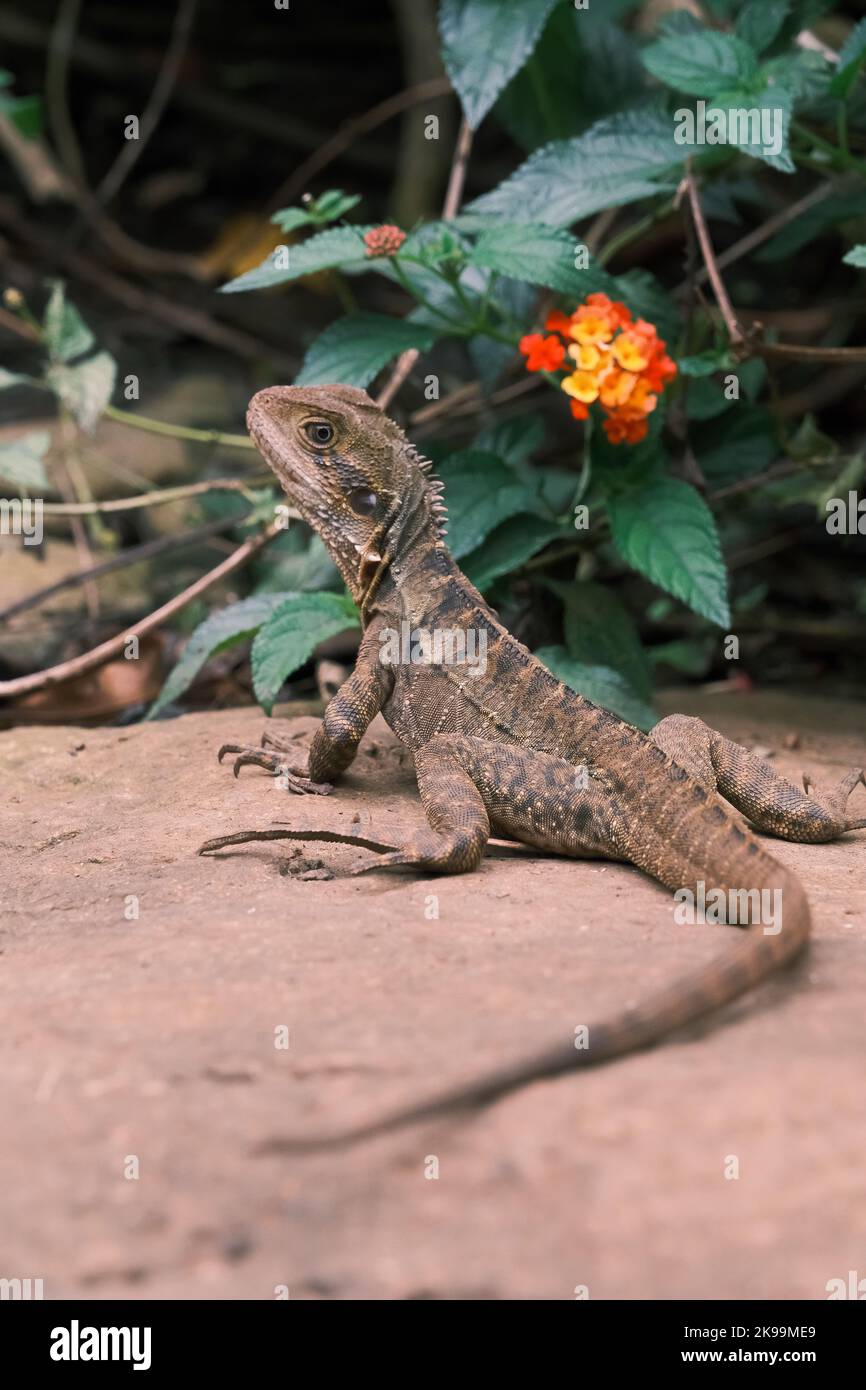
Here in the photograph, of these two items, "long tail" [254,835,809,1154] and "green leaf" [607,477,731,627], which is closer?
"long tail" [254,835,809,1154]

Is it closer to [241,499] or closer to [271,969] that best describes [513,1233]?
[271,969]

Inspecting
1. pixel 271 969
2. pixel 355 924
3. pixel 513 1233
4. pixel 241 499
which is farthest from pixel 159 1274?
pixel 241 499

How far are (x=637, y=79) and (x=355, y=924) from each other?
496 cm

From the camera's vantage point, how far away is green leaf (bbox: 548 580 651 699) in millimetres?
5625

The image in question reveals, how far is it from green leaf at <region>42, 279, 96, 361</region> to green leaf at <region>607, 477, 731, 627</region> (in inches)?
110

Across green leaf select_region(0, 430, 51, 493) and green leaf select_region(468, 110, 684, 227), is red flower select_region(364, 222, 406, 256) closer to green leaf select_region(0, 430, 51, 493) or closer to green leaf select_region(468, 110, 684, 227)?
green leaf select_region(468, 110, 684, 227)

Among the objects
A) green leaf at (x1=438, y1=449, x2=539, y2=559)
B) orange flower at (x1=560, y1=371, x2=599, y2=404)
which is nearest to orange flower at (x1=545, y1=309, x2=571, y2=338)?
orange flower at (x1=560, y1=371, x2=599, y2=404)

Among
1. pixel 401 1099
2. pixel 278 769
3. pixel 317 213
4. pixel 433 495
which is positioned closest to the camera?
pixel 401 1099

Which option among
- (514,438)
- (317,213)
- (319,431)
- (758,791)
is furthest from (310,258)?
(758,791)

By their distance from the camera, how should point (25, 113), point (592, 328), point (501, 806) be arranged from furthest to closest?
point (25, 113) < point (592, 328) < point (501, 806)

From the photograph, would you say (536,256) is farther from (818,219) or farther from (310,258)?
(818,219)

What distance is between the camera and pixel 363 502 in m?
4.78

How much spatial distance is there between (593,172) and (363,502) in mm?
1882

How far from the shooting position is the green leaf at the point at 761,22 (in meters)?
5.53
